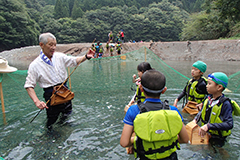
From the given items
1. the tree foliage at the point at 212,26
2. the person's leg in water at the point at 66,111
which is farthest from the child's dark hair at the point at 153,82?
the tree foliage at the point at 212,26

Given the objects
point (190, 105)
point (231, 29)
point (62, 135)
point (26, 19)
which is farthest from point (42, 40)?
point (26, 19)

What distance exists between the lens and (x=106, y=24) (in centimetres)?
6944

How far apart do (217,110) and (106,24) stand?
233ft

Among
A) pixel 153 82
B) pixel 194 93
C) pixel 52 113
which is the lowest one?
pixel 52 113

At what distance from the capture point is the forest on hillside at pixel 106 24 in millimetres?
32969

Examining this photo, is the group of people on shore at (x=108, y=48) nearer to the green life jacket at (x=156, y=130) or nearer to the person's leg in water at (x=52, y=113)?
the person's leg in water at (x=52, y=113)

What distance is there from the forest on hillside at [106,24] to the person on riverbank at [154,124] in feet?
105

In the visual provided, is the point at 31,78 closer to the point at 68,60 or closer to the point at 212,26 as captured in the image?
the point at 68,60

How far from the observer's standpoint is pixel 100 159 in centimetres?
296

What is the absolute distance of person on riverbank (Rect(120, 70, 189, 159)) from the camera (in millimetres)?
1594

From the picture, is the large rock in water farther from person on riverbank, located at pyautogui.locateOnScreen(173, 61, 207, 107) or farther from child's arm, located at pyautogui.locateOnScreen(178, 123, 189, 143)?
child's arm, located at pyautogui.locateOnScreen(178, 123, 189, 143)

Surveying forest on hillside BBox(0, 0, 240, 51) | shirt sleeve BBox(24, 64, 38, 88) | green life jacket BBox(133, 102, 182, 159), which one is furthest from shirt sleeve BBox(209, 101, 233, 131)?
forest on hillside BBox(0, 0, 240, 51)

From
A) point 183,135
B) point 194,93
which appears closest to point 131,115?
point 183,135

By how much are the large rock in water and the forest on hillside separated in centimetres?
531
